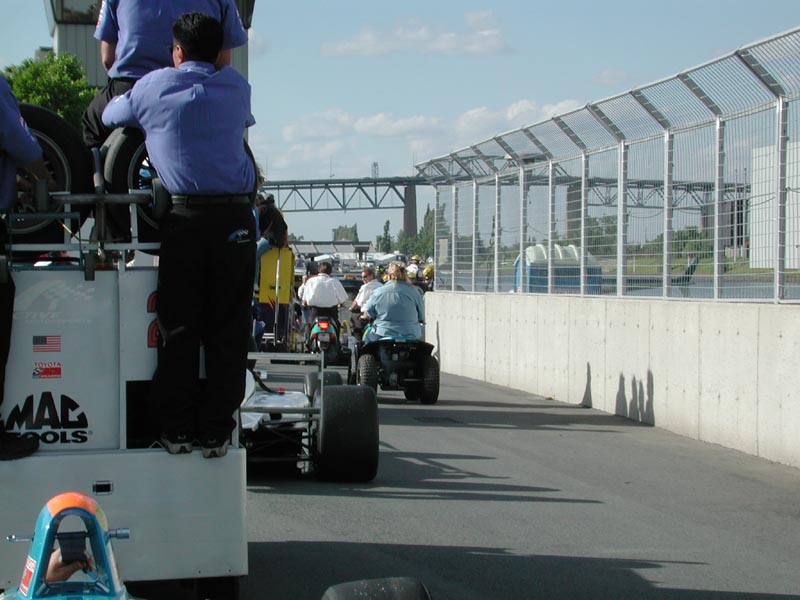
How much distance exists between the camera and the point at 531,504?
8.37 meters

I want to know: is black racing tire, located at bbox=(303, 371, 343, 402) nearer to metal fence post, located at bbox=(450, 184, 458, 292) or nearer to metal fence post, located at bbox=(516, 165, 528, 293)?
metal fence post, located at bbox=(516, 165, 528, 293)

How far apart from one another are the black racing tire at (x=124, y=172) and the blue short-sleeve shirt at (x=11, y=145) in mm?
371

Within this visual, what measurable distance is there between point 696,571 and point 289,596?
2.25 m

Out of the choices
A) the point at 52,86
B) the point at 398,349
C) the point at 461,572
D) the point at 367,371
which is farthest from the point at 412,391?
the point at 52,86

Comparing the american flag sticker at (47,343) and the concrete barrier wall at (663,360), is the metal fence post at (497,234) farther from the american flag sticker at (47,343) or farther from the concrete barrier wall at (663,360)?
the american flag sticker at (47,343)

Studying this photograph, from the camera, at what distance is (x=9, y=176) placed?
16.1 feet

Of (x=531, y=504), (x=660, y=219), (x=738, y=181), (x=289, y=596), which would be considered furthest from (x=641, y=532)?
(x=660, y=219)

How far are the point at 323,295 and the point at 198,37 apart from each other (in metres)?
13.1

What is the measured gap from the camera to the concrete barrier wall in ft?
33.8

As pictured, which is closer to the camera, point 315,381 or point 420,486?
point 420,486

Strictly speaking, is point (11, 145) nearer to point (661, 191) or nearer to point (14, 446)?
point (14, 446)

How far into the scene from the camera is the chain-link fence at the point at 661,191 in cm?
1080

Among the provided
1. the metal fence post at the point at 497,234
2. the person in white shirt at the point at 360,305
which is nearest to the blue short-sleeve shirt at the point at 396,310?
the person in white shirt at the point at 360,305

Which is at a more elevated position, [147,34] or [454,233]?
[147,34]
